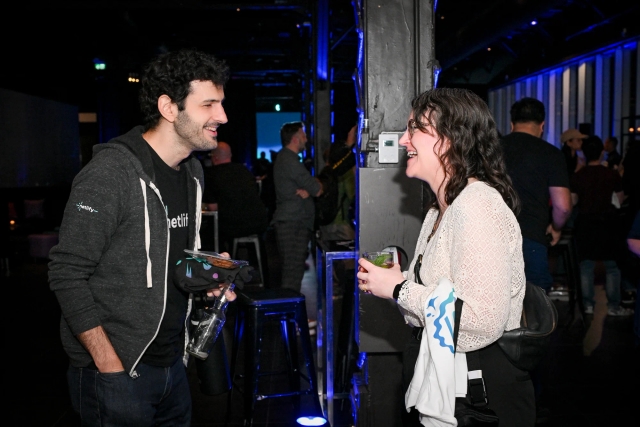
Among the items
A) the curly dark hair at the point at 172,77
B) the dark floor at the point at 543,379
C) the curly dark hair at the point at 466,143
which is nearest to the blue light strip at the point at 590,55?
the dark floor at the point at 543,379

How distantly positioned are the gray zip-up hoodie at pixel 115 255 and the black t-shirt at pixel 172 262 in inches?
3.3

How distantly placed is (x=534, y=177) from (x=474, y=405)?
2.34m

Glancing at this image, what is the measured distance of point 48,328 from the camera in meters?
6.10

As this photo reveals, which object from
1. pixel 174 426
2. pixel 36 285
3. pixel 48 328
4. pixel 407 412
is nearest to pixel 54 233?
pixel 36 285

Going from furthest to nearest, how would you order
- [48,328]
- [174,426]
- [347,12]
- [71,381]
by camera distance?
[347,12]
[48,328]
[174,426]
[71,381]

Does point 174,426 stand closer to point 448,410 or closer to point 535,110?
point 448,410

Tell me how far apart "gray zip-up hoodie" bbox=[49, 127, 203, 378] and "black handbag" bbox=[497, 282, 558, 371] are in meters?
1.01

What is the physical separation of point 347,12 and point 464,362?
10.2 meters

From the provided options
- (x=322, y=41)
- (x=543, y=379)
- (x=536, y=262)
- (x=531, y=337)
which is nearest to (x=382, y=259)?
(x=531, y=337)

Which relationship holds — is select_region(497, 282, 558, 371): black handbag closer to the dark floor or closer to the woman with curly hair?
the woman with curly hair

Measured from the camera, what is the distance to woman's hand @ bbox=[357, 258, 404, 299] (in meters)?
1.80

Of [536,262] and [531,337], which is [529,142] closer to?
[536,262]

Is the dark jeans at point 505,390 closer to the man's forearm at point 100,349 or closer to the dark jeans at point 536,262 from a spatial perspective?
the man's forearm at point 100,349

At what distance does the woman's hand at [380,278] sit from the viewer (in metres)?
1.80
